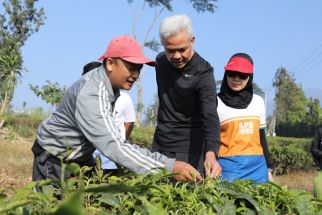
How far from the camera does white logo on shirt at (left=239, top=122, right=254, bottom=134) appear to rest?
3.46 meters

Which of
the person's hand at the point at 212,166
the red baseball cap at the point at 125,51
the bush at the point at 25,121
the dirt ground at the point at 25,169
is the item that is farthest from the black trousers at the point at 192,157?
the bush at the point at 25,121

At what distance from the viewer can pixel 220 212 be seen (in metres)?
1.27

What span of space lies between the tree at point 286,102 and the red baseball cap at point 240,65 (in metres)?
46.8

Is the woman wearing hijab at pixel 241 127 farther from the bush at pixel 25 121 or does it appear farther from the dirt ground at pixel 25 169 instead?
the bush at pixel 25 121

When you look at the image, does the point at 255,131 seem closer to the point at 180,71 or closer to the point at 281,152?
the point at 180,71

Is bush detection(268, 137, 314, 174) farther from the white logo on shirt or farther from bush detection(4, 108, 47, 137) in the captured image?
bush detection(4, 108, 47, 137)

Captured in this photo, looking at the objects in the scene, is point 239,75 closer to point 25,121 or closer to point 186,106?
point 186,106

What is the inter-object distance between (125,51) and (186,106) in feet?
3.71

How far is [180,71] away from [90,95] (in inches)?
49.9

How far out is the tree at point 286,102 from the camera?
5159 centimetres

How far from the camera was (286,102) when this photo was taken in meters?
53.6

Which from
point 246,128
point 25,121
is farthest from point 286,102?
point 246,128

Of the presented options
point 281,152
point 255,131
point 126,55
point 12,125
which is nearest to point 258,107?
point 255,131

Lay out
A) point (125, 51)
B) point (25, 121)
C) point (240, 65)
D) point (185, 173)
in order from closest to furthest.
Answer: point (185, 173)
point (125, 51)
point (240, 65)
point (25, 121)
